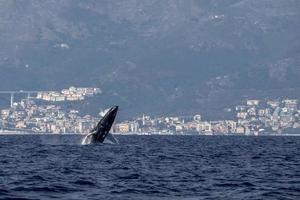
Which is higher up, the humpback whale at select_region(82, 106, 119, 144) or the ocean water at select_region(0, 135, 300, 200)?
the humpback whale at select_region(82, 106, 119, 144)

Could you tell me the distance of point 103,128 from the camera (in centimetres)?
10931

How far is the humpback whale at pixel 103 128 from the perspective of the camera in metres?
106

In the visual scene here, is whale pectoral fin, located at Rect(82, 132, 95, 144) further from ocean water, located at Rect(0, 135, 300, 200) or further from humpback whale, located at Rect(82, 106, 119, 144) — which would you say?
ocean water, located at Rect(0, 135, 300, 200)

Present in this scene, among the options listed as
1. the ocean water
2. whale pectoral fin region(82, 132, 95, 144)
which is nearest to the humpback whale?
whale pectoral fin region(82, 132, 95, 144)

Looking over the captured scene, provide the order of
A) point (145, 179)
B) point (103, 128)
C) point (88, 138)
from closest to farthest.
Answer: point (145, 179)
point (103, 128)
point (88, 138)

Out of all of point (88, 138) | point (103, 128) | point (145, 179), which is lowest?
point (145, 179)

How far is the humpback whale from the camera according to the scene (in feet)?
347

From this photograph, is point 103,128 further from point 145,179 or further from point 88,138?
point 145,179

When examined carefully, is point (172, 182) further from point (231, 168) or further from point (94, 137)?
point (94, 137)

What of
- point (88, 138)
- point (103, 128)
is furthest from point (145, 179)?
point (88, 138)

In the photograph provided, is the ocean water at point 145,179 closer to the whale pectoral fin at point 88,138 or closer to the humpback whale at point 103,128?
the humpback whale at point 103,128

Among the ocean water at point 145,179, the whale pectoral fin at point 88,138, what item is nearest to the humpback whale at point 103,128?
the whale pectoral fin at point 88,138

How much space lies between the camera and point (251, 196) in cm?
5275

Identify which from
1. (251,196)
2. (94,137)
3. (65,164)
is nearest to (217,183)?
(251,196)
